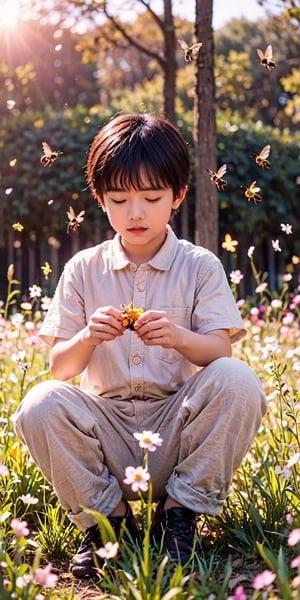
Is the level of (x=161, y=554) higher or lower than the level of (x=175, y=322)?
lower

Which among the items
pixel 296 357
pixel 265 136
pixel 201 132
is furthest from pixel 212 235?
pixel 265 136

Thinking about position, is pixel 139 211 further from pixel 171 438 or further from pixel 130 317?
pixel 171 438

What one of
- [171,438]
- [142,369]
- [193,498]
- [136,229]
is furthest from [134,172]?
[193,498]

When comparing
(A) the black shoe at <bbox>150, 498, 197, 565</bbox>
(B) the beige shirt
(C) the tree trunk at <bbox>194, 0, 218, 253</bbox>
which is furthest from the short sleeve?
(C) the tree trunk at <bbox>194, 0, 218, 253</bbox>

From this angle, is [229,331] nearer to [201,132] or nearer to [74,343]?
[74,343]

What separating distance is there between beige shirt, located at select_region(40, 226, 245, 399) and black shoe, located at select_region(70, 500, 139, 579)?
0.35 m

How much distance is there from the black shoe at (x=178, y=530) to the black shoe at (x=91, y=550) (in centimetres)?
8

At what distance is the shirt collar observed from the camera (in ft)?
7.78

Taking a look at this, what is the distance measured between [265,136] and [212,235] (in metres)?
4.54

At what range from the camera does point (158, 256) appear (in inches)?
93.9

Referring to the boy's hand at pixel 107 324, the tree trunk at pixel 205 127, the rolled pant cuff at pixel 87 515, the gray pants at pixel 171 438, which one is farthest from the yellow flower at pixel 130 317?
the tree trunk at pixel 205 127

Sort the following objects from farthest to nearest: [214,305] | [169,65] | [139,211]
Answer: [169,65]
[214,305]
[139,211]

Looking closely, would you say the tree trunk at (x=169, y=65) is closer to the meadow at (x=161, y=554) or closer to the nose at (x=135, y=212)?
the meadow at (x=161, y=554)

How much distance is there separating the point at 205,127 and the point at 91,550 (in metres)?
2.14
